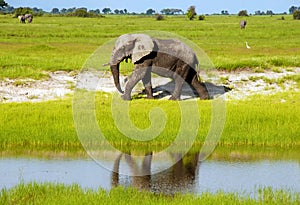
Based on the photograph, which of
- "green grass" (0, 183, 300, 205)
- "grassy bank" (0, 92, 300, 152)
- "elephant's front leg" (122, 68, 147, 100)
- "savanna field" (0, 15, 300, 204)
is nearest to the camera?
"green grass" (0, 183, 300, 205)

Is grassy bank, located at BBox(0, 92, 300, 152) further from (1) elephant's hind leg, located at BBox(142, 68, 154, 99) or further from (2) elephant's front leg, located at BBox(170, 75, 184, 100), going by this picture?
(1) elephant's hind leg, located at BBox(142, 68, 154, 99)

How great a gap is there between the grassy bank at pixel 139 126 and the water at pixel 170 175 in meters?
1.23

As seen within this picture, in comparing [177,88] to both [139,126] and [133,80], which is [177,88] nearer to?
[133,80]

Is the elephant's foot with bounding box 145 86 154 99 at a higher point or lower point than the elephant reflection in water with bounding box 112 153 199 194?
higher

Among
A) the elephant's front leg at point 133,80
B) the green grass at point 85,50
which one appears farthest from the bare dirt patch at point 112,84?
the elephant's front leg at point 133,80

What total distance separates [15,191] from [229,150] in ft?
18.1

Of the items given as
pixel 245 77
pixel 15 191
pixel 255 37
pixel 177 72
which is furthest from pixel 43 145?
pixel 255 37

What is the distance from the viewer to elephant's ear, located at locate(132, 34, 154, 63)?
1748cm

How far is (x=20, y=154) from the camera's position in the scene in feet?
43.3

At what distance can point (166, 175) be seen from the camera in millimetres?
11680

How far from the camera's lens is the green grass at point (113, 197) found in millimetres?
9258

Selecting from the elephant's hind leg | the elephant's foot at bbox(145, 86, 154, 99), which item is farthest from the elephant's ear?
the elephant's foot at bbox(145, 86, 154, 99)

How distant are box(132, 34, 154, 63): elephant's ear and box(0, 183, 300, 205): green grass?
25.8 ft

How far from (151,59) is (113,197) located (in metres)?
8.95
